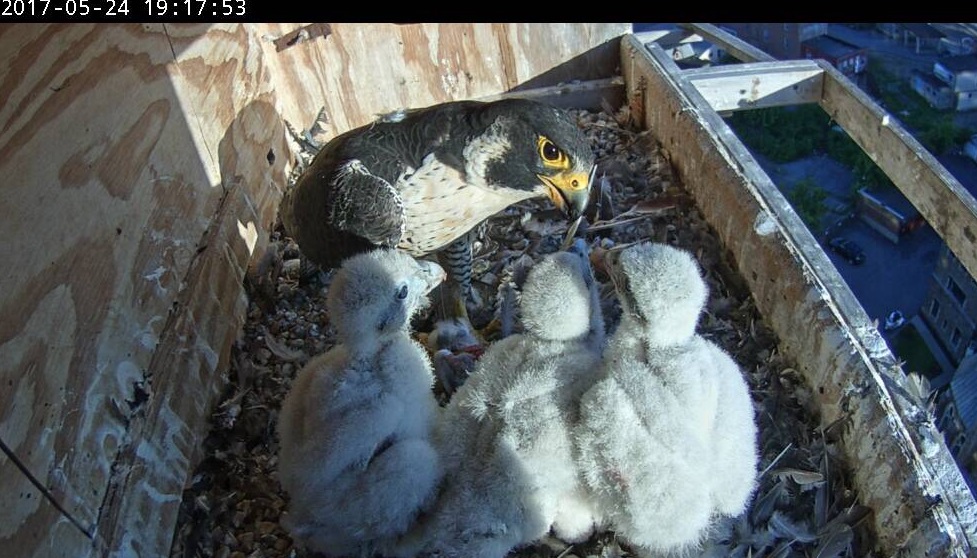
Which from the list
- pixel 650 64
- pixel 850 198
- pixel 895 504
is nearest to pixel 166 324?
pixel 895 504

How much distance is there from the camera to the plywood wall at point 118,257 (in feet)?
4.49

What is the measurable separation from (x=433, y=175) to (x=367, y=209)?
0.28 metres

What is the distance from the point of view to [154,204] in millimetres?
1947

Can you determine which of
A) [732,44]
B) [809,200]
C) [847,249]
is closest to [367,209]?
[732,44]

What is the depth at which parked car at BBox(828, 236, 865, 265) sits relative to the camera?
336 cm

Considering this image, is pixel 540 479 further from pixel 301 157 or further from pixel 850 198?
pixel 850 198

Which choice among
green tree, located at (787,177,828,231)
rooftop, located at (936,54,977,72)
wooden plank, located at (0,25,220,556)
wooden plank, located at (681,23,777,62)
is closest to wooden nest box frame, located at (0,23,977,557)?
wooden plank, located at (0,25,220,556)

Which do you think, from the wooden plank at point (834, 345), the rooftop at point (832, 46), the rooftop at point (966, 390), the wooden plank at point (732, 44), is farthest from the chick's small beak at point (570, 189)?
the rooftop at point (832, 46)

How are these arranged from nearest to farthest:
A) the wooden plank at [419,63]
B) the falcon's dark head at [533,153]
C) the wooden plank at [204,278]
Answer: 1. the wooden plank at [204,278]
2. the falcon's dark head at [533,153]
3. the wooden plank at [419,63]

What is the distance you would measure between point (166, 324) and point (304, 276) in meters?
0.79

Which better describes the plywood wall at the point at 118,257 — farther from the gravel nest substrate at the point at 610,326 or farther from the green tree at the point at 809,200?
the green tree at the point at 809,200

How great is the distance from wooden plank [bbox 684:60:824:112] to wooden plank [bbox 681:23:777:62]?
16 centimetres

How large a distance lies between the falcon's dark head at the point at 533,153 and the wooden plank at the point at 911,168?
98cm

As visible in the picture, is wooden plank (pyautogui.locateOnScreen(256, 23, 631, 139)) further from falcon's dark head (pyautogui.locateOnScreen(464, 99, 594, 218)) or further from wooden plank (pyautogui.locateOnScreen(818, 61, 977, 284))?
falcon's dark head (pyautogui.locateOnScreen(464, 99, 594, 218))
